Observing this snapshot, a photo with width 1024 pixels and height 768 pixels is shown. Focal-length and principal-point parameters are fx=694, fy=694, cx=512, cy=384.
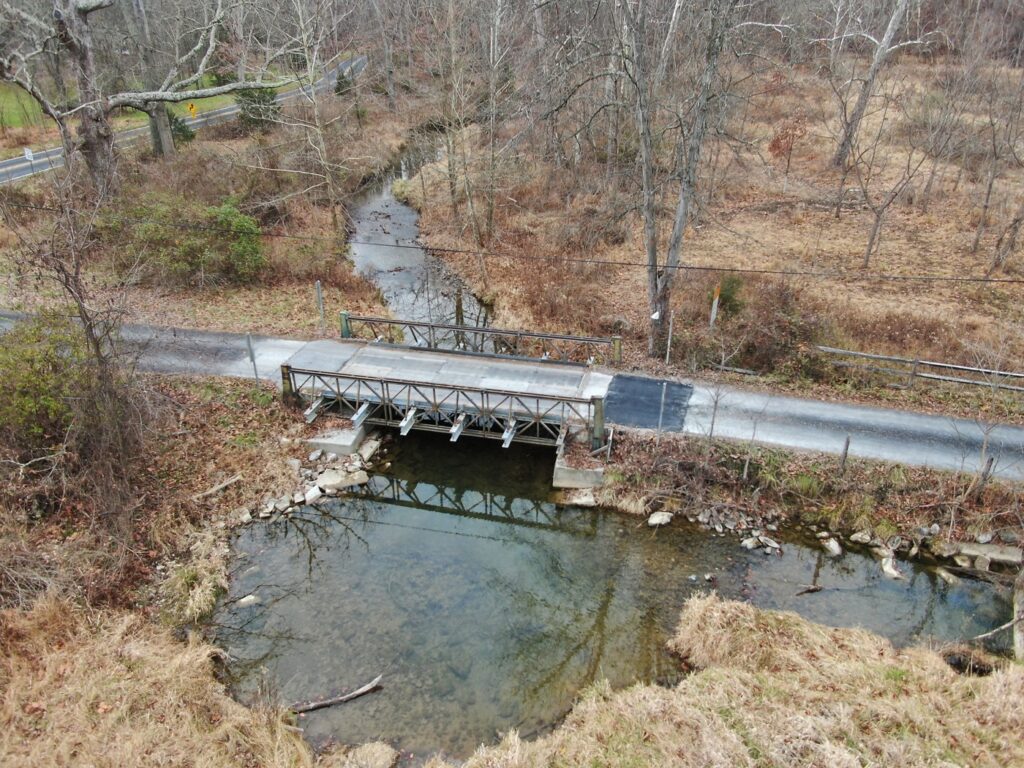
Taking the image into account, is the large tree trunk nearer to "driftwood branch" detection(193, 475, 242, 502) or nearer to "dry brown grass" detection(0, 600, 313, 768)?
"driftwood branch" detection(193, 475, 242, 502)

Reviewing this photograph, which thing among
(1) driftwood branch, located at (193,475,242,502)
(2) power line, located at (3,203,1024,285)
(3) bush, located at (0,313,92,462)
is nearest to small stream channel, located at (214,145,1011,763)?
(1) driftwood branch, located at (193,475,242,502)

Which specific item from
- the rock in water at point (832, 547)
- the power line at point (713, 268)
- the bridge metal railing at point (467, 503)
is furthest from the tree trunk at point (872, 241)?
the bridge metal railing at point (467, 503)

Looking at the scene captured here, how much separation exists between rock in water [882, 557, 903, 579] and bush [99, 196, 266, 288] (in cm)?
2228

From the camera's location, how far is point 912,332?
2173 cm

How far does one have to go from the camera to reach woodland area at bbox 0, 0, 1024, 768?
1123cm

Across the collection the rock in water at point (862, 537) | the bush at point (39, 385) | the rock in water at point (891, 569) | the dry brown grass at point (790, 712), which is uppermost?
the bush at point (39, 385)

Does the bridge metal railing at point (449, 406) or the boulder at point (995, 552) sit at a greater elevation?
the bridge metal railing at point (449, 406)

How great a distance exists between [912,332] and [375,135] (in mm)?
34749

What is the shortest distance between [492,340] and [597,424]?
27.9 ft

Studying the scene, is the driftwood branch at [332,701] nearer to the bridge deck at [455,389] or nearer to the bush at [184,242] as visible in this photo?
the bridge deck at [455,389]

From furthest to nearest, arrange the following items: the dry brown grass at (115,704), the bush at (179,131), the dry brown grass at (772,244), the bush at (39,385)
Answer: the bush at (179,131) → the dry brown grass at (772,244) → the bush at (39,385) → the dry brown grass at (115,704)

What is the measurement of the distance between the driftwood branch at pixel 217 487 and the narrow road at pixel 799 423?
3.72m

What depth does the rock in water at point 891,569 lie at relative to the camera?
14605mm

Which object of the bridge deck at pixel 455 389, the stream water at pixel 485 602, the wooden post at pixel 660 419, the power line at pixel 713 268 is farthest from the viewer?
the power line at pixel 713 268
